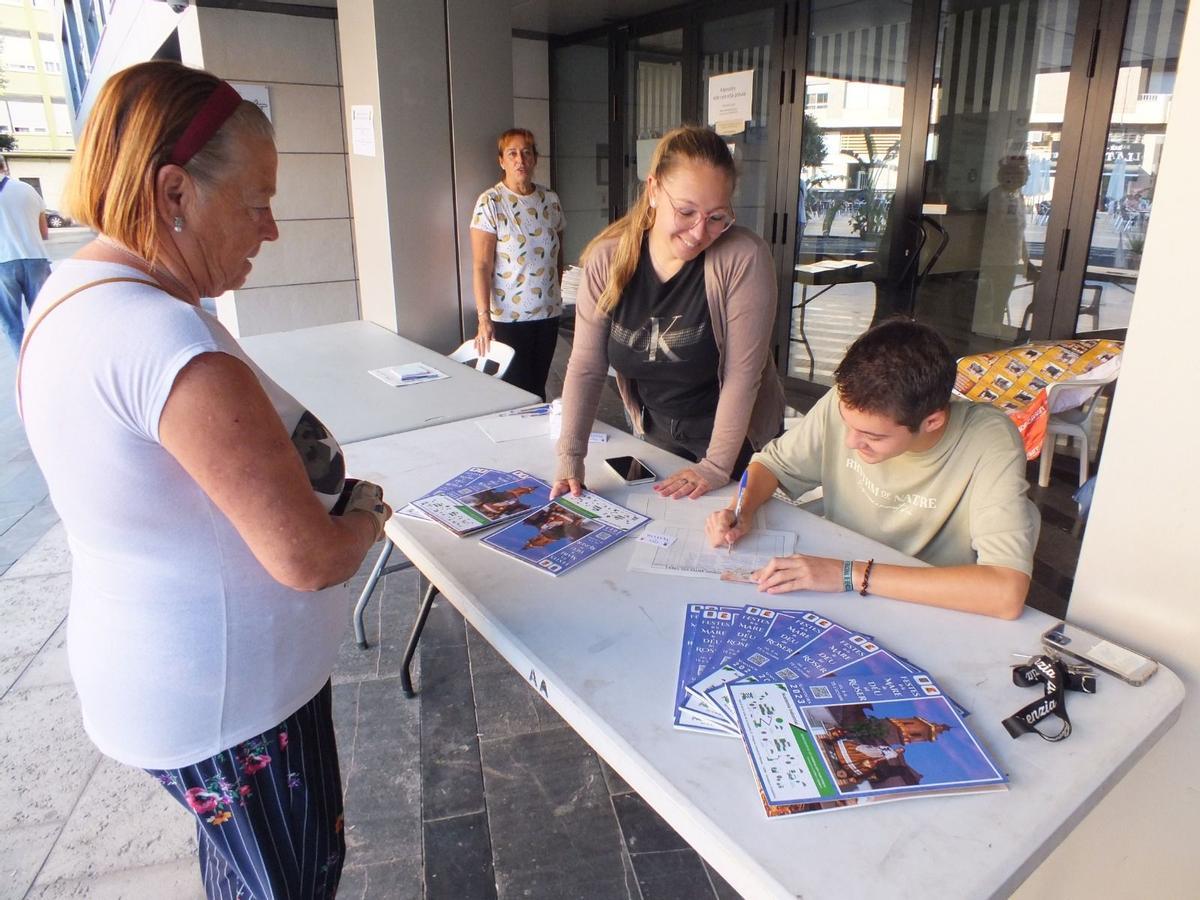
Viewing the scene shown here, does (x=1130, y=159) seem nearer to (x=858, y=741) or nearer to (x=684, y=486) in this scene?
(x=684, y=486)

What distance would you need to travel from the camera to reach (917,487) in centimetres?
152

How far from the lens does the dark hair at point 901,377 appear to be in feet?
4.41

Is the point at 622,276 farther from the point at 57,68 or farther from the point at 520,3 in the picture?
the point at 57,68

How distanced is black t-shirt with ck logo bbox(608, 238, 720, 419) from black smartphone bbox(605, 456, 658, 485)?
0.25 metres

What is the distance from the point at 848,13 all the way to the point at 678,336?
3307 millimetres

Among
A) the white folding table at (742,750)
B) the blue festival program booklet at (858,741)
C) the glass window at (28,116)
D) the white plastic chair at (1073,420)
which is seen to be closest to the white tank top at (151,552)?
the white folding table at (742,750)

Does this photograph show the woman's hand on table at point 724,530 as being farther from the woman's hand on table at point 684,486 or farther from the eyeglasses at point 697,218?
the eyeglasses at point 697,218

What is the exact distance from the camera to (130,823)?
1.90m

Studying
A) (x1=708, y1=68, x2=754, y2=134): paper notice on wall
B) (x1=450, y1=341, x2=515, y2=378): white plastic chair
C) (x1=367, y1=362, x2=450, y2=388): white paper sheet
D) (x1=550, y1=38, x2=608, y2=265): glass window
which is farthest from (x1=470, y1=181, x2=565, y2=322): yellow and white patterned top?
(x1=550, y1=38, x2=608, y2=265): glass window

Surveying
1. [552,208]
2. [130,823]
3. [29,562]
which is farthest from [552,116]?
[130,823]

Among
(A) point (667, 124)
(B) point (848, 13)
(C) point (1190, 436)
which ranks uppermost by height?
(B) point (848, 13)

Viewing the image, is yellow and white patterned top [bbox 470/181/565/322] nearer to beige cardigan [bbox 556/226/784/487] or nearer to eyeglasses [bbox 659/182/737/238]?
beige cardigan [bbox 556/226/784/487]

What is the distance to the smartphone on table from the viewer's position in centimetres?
111

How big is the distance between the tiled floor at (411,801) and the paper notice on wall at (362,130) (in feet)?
7.42
